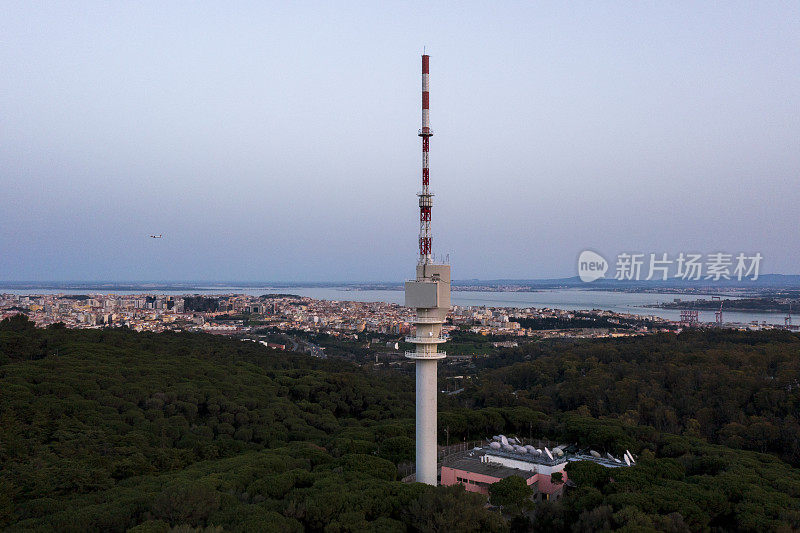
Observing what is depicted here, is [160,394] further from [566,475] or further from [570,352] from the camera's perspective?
[570,352]

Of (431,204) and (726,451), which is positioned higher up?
(431,204)

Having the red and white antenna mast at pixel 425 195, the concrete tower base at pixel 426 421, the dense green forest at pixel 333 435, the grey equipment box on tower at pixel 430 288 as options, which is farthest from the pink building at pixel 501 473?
the red and white antenna mast at pixel 425 195

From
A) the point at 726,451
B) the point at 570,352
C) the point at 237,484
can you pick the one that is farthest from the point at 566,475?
the point at 570,352

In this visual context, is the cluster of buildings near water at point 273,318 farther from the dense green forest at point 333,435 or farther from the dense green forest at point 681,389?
the dense green forest at point 333,435

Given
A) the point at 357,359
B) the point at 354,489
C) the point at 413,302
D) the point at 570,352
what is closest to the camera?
the point at 354,489

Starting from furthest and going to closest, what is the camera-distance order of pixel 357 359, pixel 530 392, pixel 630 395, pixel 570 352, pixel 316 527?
pixel 357 359 → pixel 570 352 → pixel 530 392 → pixel 630 395 → pixel 316 527

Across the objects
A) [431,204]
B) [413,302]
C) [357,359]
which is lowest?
[357,359]

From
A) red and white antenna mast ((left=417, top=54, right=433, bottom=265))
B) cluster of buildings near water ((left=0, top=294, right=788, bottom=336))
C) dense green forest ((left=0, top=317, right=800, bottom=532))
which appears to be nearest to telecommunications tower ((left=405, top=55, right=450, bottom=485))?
red and white antenna mast ((left=417, top=54, right=433, bottom=265))
